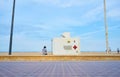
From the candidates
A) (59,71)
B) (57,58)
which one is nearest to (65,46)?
(57,58)

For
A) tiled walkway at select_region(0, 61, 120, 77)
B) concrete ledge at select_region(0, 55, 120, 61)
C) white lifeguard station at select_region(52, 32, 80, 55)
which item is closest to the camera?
tiled walkway at select_region(0, 61, 120, 77)

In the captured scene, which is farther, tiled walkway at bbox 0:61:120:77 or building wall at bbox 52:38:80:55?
building wall at bbox 52:38:80:55

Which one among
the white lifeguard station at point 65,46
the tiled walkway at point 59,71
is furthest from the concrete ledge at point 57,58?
the tiled walkway at point 59,71

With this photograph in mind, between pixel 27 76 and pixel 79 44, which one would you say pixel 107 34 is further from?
pixel 27 76

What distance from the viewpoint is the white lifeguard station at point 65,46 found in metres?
24.7

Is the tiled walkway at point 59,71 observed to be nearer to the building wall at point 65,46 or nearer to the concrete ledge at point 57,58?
the concrete ledge at point 57,58

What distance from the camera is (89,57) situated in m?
20.8

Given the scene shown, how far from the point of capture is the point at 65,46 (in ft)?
81.7

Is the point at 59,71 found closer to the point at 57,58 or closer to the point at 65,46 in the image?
the point at 57,58

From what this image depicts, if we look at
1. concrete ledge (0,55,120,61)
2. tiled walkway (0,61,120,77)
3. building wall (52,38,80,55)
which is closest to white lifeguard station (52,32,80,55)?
building wall (52,38,80,55)

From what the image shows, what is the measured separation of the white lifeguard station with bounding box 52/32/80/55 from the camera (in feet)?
81.1

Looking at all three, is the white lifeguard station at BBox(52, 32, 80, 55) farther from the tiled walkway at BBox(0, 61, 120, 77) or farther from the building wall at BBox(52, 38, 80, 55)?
the tiled walkway at BBox(0, 61, 120, 77)

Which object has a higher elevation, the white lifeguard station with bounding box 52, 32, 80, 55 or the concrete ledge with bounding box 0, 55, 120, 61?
the white lifeguard station with bounding box 52, 32, 80, 55

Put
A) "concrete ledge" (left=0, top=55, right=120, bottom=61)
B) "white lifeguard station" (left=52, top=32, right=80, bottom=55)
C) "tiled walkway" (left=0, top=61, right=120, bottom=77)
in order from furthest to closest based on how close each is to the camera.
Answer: "white lifeguard station" (left=52, top=32, right=80, bottom=55)
"concrete ledge" (left=0, top=55, right=120, bottom=61)
"tiled walkway" (left=0, top=61, right=120, bottom=77)
